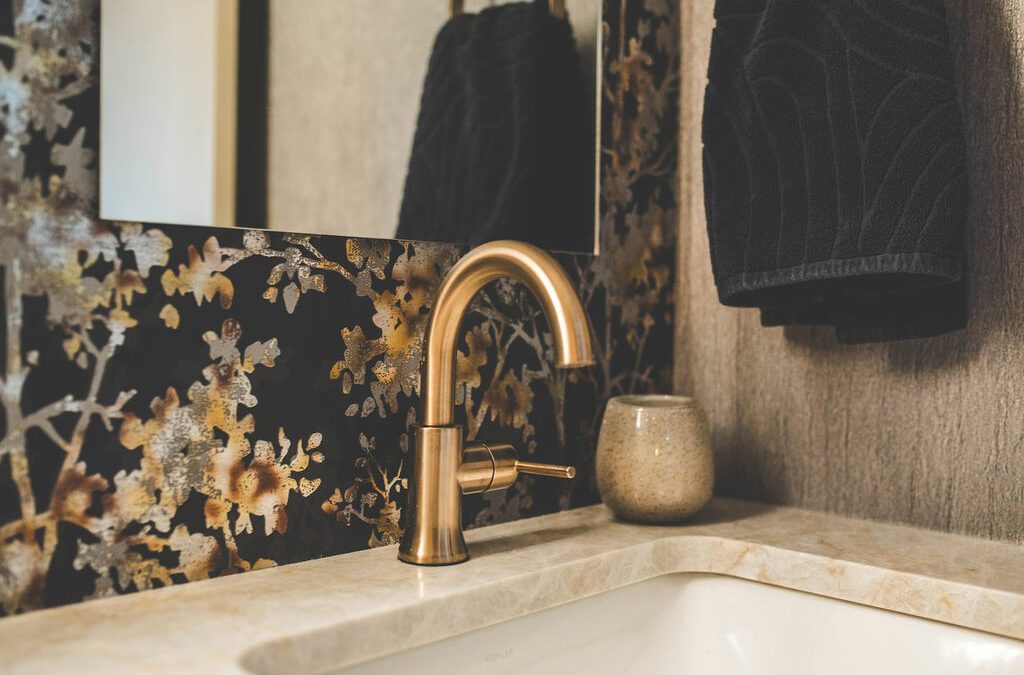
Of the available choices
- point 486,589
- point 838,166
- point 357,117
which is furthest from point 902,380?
point 357,117

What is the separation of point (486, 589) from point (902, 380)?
510 mm

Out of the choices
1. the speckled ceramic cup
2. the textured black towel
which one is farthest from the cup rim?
the textured black towel

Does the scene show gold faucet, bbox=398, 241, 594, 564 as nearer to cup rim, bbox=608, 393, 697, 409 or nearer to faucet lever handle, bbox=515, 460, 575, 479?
faucet lever handle, bbox=515, 460, 575, 479

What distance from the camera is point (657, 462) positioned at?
833 mm

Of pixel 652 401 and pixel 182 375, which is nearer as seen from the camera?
pixel 182 375

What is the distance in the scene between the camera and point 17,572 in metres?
0.58

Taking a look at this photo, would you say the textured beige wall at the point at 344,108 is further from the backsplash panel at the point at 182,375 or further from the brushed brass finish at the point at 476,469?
the brushed brass finish at the point at 476,469

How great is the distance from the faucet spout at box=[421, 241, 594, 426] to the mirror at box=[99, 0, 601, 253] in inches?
4.2

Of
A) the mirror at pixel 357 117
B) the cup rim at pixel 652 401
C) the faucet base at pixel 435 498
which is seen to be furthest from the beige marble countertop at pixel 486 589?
the mirror at pixel 357 117

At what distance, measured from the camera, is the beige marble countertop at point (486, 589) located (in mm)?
541

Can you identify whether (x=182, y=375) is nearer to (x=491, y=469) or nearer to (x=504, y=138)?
(x=491, y=469)

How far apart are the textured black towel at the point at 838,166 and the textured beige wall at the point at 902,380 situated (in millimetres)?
57

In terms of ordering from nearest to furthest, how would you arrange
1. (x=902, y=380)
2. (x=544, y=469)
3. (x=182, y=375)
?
(x=182, y=375) → (x=544, y=469) → (x=902, y=380)

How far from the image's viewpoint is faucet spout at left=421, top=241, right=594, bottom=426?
622 mm
